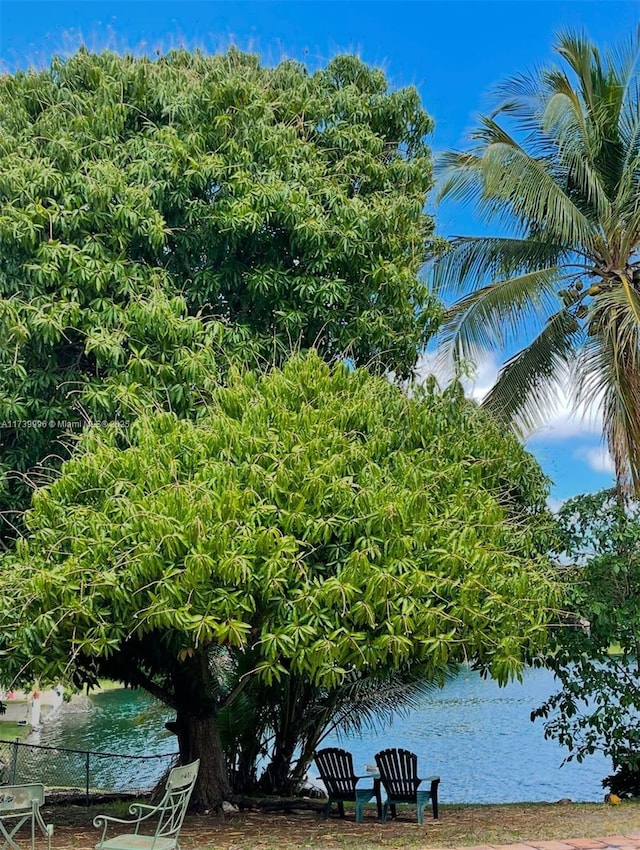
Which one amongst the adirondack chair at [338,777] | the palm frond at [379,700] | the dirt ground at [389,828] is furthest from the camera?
the palm frond at [379,700]

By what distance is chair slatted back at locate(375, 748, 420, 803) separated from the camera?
950cm

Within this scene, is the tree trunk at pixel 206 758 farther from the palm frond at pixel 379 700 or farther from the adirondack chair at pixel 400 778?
the palm frond at pixel 379 700

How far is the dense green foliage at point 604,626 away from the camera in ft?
32.9

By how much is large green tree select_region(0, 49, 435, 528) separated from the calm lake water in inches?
313

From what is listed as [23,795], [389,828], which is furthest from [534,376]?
[23,795]

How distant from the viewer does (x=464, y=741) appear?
21828mm

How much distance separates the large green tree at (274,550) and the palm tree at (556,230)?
14.5 feet

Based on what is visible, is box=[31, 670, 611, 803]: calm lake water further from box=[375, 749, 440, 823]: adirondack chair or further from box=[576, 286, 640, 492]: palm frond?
box=[576, 286, 640, 492]: palm frond

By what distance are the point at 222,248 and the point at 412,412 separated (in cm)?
321

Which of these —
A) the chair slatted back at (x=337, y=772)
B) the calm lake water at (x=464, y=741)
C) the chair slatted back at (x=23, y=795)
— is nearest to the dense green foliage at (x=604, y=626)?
the calm lake water at (x=464, y=741)

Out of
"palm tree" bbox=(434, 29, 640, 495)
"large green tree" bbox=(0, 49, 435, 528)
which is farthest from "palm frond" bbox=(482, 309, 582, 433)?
"large green tree" bbox=(0, 49, 435, 528)

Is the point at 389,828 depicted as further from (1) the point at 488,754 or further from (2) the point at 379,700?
(1) the point at 488,754

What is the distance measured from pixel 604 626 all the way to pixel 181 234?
6811mm

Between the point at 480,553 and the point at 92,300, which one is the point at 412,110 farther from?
the point at 480,553
